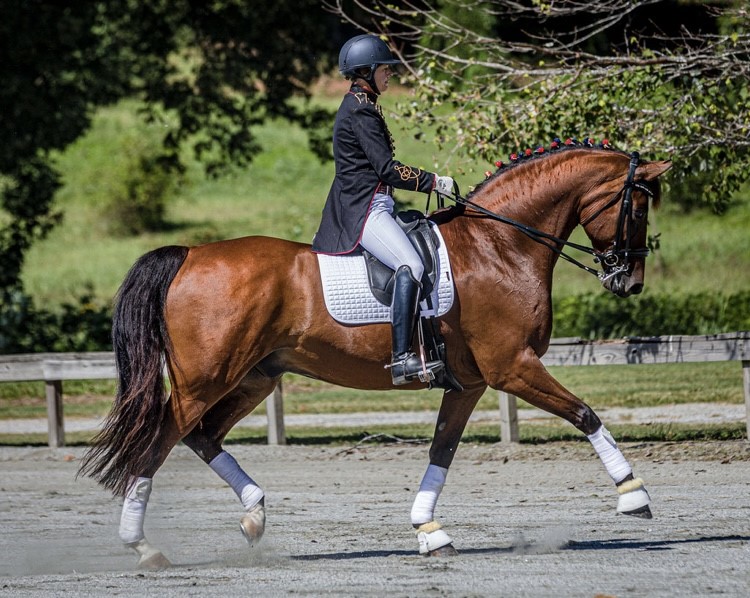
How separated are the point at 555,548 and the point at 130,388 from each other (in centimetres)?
299

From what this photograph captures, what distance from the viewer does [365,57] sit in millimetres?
7309

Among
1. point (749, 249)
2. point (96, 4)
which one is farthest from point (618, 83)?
point (749, 249)

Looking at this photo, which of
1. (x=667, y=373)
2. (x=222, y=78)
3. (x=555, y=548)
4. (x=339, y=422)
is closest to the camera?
(x=555, y=548)

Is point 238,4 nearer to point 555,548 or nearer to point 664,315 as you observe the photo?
point 664,315

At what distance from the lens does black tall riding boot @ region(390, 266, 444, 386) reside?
23.3 ft

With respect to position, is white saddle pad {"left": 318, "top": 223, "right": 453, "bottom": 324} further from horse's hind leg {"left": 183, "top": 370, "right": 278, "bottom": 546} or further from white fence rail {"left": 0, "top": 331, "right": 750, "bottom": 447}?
white fence rail {"left": 0, "top": 331, "right": 750, "bottom": 447}

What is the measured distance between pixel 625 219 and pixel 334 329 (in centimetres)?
212

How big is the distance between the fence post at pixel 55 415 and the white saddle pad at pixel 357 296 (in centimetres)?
769

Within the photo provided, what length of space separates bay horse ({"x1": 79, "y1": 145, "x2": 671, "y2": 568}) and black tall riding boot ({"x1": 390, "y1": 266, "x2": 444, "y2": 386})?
0.18 metres

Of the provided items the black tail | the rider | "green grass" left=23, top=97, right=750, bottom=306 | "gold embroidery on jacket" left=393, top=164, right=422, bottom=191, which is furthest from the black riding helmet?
"green grass" left=23, top=97, right=750, bottom=306

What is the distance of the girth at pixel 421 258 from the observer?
23.8 feet

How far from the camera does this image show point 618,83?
1189 cm

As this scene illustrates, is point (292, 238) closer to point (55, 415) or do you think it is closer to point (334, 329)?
point (55, 415)

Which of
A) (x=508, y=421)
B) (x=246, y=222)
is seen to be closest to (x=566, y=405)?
(x=508, y=421)
